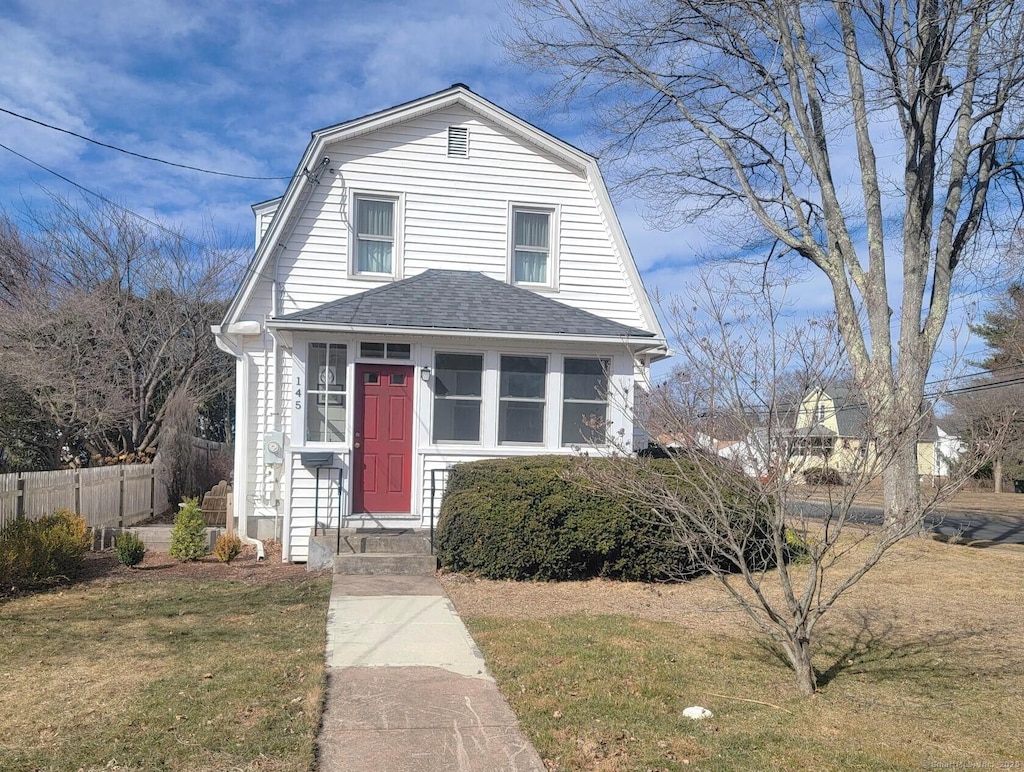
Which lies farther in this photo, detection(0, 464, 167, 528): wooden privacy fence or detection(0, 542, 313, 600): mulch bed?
detection(0, 464, 167, 528): wooden privacy fence

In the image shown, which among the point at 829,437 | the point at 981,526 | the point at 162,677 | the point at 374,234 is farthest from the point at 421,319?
the point at 981,526

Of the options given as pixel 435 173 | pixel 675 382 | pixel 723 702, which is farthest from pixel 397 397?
pixel 723 702

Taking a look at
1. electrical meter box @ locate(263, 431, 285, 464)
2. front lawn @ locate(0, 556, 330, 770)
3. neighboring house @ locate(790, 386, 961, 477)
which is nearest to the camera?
front lawn @ locate(0, 556, 330, 770)

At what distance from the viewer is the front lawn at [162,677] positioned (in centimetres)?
454

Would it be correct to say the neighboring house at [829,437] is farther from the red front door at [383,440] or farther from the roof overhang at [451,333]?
the red front door at [383,440]

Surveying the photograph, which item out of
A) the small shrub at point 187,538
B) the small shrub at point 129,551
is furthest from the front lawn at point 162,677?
the small shrub at point 187,538

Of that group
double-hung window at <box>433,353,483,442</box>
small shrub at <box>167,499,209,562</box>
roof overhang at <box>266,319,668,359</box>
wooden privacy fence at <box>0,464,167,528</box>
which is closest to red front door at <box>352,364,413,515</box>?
double-hung window at <box>433,353,483,442</box>

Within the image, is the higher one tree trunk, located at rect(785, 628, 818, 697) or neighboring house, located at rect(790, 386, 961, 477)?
neighboring house, located at rect(790, 386, 961, 477)

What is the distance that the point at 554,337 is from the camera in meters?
11.4

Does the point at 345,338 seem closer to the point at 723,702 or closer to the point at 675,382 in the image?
the point at 675,382

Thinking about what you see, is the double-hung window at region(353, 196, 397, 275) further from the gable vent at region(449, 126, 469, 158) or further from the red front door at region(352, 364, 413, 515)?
the red front door at region(352, 364, 413, 515)

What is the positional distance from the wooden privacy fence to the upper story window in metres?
7.34

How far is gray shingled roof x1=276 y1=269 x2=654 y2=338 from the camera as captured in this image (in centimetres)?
1119

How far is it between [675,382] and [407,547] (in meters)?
4.99
